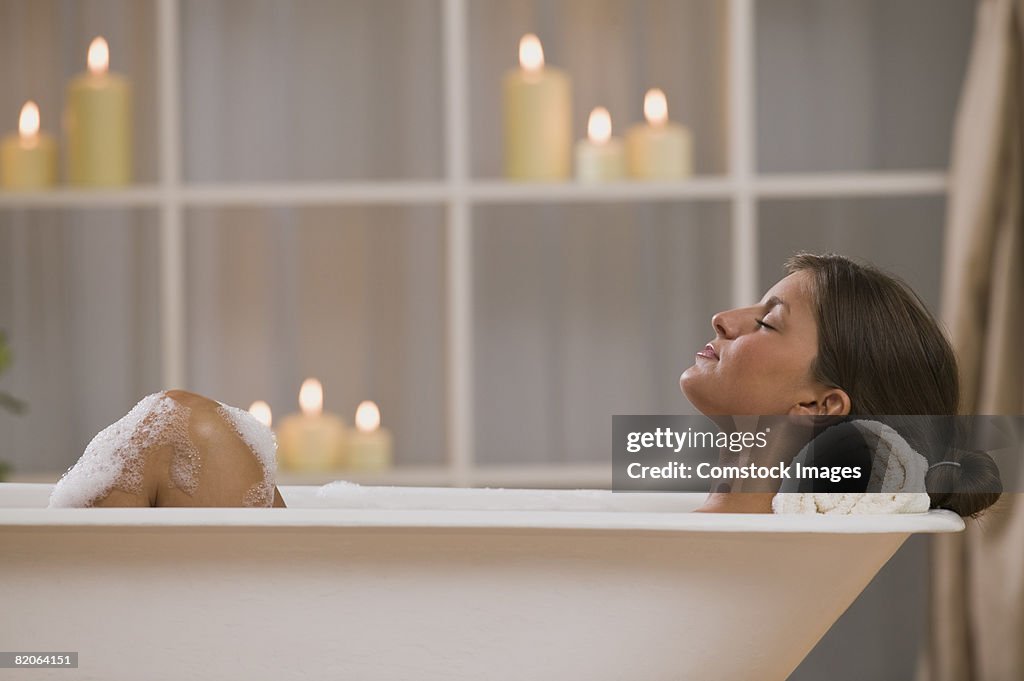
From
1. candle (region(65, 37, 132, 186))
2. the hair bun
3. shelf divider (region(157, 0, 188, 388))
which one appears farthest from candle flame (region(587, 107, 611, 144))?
the hair bun

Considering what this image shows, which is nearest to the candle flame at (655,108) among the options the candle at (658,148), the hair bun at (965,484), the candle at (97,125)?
the candle at (658,148)

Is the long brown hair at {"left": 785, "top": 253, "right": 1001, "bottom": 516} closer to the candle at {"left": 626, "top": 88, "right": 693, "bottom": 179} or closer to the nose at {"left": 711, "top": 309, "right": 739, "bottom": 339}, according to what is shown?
the nose at {"left": 711, "top": 309, "right": 739, "bottom": 339}

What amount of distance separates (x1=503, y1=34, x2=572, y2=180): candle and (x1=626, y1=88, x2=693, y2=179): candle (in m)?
0.15

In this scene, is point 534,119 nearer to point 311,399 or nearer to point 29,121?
point 311,399

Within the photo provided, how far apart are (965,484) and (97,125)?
178 centimetres

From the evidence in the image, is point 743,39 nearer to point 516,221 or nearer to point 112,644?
point 516,221

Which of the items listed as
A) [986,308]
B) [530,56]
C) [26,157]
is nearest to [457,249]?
[530,56]

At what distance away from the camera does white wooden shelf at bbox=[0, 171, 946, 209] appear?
6.88ft

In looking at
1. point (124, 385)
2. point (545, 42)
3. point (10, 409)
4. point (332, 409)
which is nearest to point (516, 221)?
point (545, 42)

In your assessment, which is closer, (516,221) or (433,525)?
(433,525)

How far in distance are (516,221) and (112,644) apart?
1519 millimetres

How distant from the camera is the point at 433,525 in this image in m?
0.98

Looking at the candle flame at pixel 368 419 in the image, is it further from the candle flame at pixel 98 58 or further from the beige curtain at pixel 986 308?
the beige curtain at pixel 986 308

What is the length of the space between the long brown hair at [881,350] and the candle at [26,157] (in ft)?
5.38
